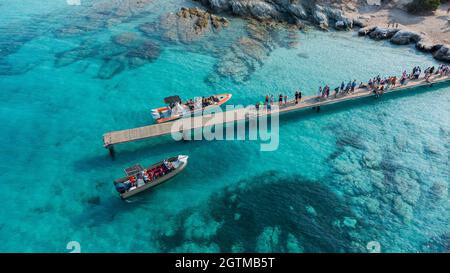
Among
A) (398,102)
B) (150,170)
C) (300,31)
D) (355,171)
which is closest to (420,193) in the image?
(355,171)

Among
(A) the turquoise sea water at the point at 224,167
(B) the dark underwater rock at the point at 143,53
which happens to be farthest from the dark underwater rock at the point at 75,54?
(B) the dark underwater rock at the point at 143,53

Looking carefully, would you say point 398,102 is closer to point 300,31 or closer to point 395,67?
point 395,67

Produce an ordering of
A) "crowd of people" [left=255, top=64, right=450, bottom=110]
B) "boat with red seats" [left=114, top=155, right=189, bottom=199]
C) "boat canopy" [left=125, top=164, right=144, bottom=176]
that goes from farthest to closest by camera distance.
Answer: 1. "crowd of people" [left=255, top=64, right=450, bottom=110]
2. "boat canopy" [left=125, top=164, right=144, bottom=176]
3. "boat with red seats" [left=114, top=155, right=189, bottom=199]

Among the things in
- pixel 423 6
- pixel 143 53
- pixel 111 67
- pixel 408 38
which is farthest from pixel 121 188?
pixel 423 6

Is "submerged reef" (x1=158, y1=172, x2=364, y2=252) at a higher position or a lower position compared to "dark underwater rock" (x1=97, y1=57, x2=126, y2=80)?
lower

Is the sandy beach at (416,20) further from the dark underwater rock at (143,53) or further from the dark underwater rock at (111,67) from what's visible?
the dark underwater rock at (111,67)

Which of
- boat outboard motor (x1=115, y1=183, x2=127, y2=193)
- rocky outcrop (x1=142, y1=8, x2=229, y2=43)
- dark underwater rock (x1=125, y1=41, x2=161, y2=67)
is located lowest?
boat outboard motor (x1=115, y1=183, x2=127, y2=193)

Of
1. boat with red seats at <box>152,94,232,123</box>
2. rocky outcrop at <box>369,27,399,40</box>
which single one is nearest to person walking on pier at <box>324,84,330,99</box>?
boat with red seats at <box>152,94,232,123</box>

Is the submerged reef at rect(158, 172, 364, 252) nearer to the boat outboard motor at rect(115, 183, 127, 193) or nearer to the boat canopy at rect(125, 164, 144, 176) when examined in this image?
the boat outboard motor at rect(115, 183, 127, 193)
